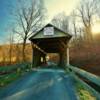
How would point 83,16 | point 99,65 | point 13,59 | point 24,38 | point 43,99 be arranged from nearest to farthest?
point 43,99 < point 99,65 < point 24,38 < point 83,16 < point 13,59

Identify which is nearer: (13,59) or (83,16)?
(83,16)

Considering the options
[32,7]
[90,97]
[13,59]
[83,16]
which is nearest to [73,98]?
[90,97]

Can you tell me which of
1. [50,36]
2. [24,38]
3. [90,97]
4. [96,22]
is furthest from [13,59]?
[90,97]

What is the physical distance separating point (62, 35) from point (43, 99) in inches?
748

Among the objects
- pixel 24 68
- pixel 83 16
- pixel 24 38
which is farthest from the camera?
pixel 83 16

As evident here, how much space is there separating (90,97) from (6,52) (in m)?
64.3

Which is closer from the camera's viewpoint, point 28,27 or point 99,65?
point 99,65

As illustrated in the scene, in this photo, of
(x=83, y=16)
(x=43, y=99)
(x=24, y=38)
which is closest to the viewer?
(x=43, y=99)

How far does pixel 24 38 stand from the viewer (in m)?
44.5

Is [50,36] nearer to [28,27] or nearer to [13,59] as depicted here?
[28,27]

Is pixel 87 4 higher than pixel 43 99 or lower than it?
higher

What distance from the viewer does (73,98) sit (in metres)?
7.53

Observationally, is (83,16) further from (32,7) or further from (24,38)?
(24,38)

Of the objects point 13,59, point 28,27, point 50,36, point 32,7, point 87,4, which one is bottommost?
point 13,59
